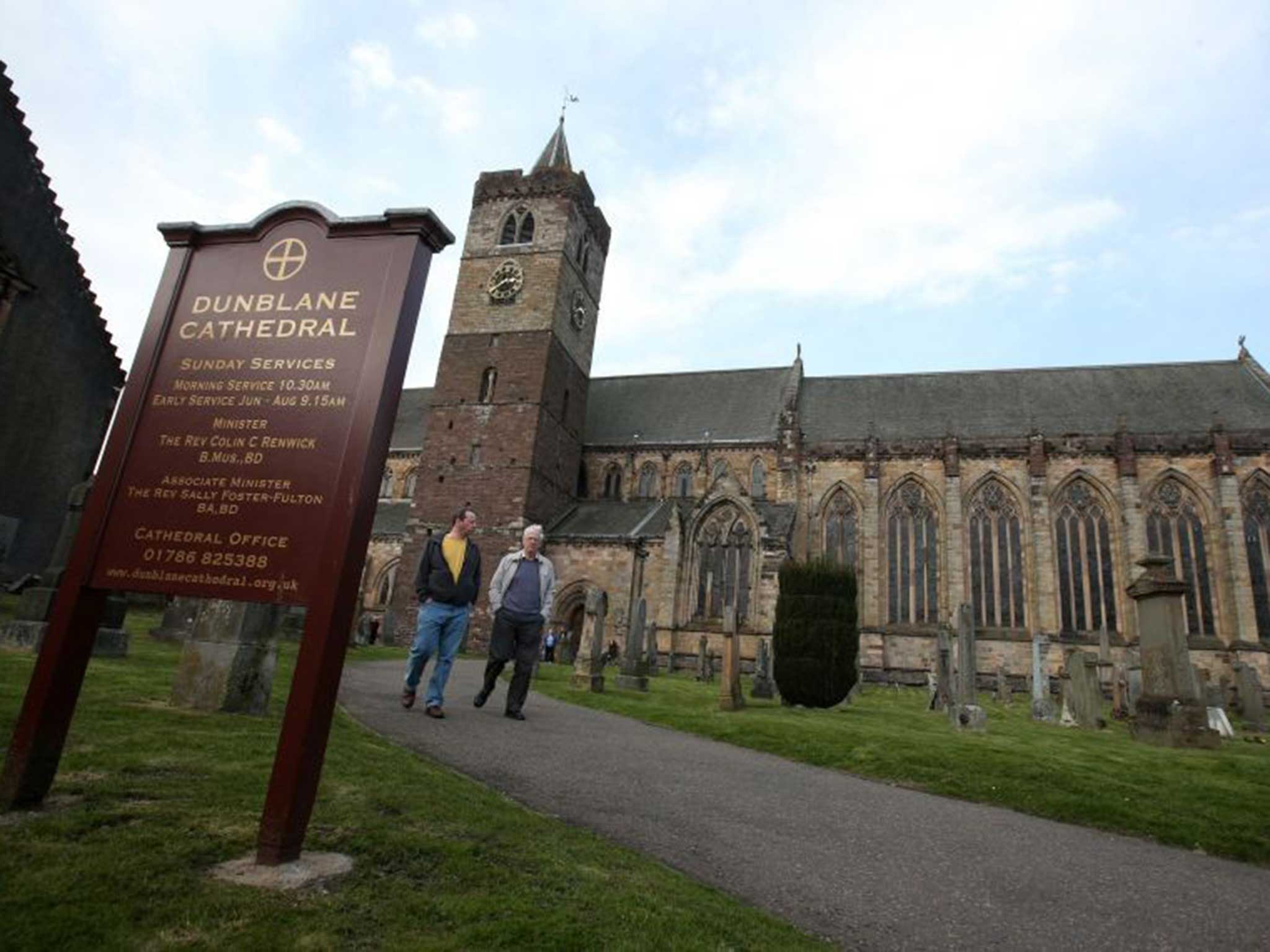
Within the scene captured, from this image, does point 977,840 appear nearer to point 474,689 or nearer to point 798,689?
point 474,689

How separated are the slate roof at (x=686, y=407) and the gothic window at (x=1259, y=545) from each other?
1709cm

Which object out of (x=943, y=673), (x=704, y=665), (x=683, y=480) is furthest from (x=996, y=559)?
(x=943, y=673)

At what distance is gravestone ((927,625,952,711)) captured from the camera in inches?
603

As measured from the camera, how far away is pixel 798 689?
585 inches

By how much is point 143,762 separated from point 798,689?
12.6 meters

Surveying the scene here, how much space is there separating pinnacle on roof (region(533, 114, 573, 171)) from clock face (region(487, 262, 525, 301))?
5351mm

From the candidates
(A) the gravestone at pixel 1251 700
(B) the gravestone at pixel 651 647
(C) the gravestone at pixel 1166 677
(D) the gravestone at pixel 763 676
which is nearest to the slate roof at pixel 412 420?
(B) the gravestone at pixel 651 647

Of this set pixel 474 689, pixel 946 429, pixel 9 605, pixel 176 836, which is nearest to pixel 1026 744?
pixel 474 689

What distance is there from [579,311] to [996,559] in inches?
828

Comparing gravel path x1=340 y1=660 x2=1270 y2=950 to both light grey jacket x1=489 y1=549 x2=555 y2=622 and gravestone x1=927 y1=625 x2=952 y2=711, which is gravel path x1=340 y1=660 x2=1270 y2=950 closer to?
light grey jacket x1=489 y1=549 x2=555 y2=622

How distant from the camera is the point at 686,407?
3534cm

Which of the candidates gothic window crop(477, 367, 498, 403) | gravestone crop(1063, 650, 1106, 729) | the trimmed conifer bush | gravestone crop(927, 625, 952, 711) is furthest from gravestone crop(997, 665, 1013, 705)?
gothic window crop(477, 367, 498, 403)

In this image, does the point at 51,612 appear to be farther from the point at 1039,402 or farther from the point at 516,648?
the point at 1039,402

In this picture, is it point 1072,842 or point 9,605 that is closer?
point 1072,842
